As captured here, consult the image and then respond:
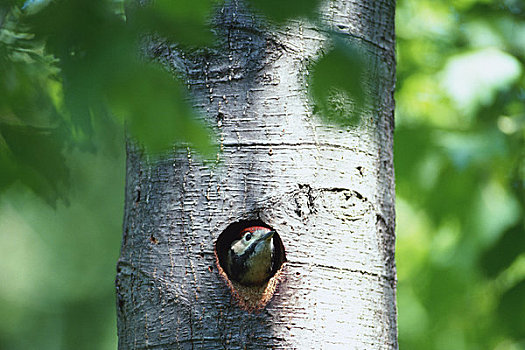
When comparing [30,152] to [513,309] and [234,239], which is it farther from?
[513,309]

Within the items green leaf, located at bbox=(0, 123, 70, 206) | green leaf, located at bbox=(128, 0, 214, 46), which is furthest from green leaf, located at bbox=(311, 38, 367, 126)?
green leaf, located at bbox=(0, 123, 70, 206)

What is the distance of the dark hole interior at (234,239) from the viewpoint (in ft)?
5.97

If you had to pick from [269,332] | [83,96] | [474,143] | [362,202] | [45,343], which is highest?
[45,343]

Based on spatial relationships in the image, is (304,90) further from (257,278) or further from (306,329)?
(306,329)

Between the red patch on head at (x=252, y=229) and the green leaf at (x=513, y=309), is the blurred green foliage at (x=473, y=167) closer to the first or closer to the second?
the green leaf at (x=513, y=309)

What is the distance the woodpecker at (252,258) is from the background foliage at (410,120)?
46 centimetres

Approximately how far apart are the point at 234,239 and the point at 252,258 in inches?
5.6

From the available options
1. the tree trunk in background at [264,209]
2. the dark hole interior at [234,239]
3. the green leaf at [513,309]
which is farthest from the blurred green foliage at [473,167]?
the dark hole interior at [234,239]

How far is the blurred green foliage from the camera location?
10.1 ft

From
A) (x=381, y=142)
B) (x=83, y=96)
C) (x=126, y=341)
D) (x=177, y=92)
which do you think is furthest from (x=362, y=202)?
(x=83, y=96)

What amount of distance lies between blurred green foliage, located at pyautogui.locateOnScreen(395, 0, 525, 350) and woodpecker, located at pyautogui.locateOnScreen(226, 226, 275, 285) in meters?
1.51

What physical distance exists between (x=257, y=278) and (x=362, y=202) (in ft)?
1.23

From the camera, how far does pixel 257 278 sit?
1.84 meters

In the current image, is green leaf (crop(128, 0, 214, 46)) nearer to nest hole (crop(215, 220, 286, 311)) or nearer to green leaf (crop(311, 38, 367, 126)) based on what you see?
green leaf (crop(311, 38, 367, 126))
